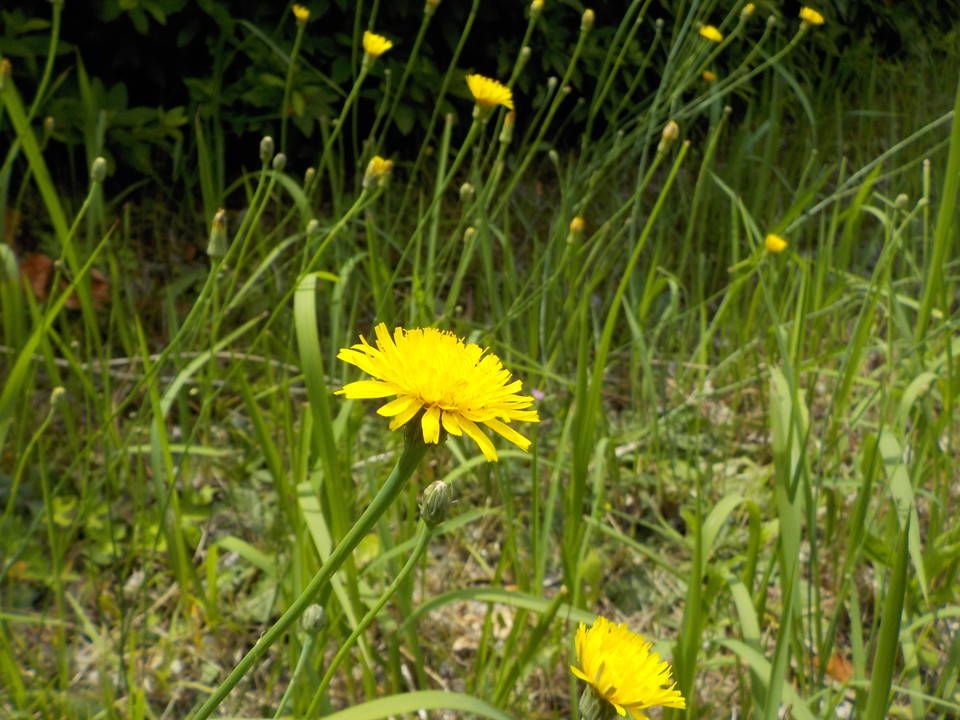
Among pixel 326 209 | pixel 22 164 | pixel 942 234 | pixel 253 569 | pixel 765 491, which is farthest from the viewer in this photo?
pixel 326 209

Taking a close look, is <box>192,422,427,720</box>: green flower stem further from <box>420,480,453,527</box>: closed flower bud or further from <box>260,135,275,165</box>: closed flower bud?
<box>260,135,275,165</box>: closed flower bud

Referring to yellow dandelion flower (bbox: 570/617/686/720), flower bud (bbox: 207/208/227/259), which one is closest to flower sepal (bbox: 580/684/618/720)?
yellow dandelion flower (bbox: 570/617/686/720)

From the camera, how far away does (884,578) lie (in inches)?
40.9

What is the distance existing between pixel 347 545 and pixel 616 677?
0.22 m

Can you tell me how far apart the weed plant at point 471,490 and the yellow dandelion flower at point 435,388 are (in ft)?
0.05

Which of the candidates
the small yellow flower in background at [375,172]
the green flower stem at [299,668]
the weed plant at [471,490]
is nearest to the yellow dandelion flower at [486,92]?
the weed plant at [471,490]

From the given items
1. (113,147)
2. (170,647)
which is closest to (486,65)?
(113,147)

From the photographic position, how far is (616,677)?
0.52m

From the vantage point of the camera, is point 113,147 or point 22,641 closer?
point 22,641

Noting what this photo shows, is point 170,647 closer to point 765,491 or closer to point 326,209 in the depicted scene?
point 765,491

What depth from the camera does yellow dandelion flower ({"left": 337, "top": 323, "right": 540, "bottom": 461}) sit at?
45cm

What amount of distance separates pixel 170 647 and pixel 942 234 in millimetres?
994

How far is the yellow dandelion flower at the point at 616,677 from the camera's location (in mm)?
516

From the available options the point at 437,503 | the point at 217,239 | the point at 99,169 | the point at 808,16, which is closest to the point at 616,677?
the point at 437,503
